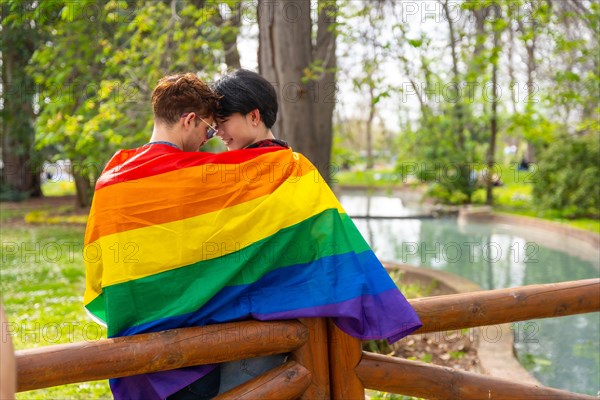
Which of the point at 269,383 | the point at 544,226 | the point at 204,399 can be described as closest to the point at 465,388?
the point at 269,383

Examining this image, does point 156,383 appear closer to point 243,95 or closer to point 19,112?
point 243,95

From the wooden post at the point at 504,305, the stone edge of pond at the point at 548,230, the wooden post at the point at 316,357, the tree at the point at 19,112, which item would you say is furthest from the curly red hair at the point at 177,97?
the tree at the point at 19,112

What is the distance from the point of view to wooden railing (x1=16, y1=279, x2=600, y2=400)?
1726 millimetres

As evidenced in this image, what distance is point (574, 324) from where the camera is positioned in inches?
243

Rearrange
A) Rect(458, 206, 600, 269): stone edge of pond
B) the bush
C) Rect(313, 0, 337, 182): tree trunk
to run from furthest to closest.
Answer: the bush < Rect(458, 206, 600, 269): stone edge of pond < Rect(313, 0, 337, 182): tree trunk

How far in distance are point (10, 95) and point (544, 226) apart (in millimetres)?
13086

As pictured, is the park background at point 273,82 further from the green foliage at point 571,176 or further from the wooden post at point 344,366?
the wooden post at point 344,366

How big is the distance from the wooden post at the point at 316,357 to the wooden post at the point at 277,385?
0.03 meters

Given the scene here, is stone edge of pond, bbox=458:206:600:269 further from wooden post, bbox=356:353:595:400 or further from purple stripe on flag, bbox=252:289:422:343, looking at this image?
purple stripe on flag, bbox=252:289:422:343

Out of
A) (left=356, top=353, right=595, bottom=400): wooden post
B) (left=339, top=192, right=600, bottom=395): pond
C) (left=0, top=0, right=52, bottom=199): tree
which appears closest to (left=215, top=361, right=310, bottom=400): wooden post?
(left=356, top=353, right=595, bottom=400): wooden post

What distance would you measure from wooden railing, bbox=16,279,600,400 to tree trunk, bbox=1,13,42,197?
11.9m

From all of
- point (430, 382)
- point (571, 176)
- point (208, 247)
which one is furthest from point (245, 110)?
point (571, 176)

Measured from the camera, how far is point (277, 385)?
2.00m

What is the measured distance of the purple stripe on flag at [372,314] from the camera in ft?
6.26
